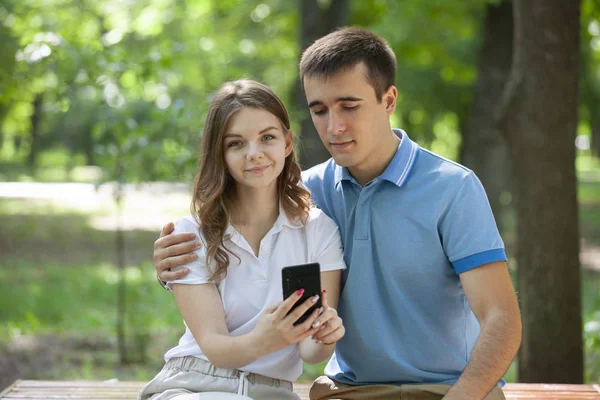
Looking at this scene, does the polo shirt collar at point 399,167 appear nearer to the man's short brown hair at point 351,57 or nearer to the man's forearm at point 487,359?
the man's short brown hair at point 351,57

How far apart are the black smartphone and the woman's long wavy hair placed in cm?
49

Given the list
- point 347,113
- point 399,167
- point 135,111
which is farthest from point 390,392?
point 135,111

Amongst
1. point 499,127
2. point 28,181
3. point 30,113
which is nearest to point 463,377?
point 499,127

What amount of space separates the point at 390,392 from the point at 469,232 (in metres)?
0.75

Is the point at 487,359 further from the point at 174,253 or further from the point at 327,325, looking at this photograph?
the point at 174,253

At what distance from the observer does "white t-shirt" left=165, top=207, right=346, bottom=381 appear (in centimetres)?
309

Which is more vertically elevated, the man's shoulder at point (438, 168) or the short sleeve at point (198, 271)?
the man's shoulder at point (438, 168)

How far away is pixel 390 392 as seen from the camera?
3.21 meters

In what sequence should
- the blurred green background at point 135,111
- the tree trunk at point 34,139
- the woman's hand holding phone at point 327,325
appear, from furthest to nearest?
the tree trunk at point 34,139
the blurred green background at point 135,111
the woman's hand holding phone at point 327,325

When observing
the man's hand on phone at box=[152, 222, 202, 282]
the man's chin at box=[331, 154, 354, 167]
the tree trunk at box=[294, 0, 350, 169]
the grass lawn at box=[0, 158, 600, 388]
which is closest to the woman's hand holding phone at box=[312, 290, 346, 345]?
the man's hand on phone at box=[152, 222, 202, 282]

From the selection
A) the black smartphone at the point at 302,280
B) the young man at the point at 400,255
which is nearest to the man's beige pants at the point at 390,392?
the young man at the point at 400,255

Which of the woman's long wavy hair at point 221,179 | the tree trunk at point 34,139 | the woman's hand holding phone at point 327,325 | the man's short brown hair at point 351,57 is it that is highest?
the tree trunk at point 34,139

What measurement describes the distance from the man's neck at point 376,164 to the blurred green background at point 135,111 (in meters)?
1.96

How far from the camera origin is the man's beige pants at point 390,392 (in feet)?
10.4
